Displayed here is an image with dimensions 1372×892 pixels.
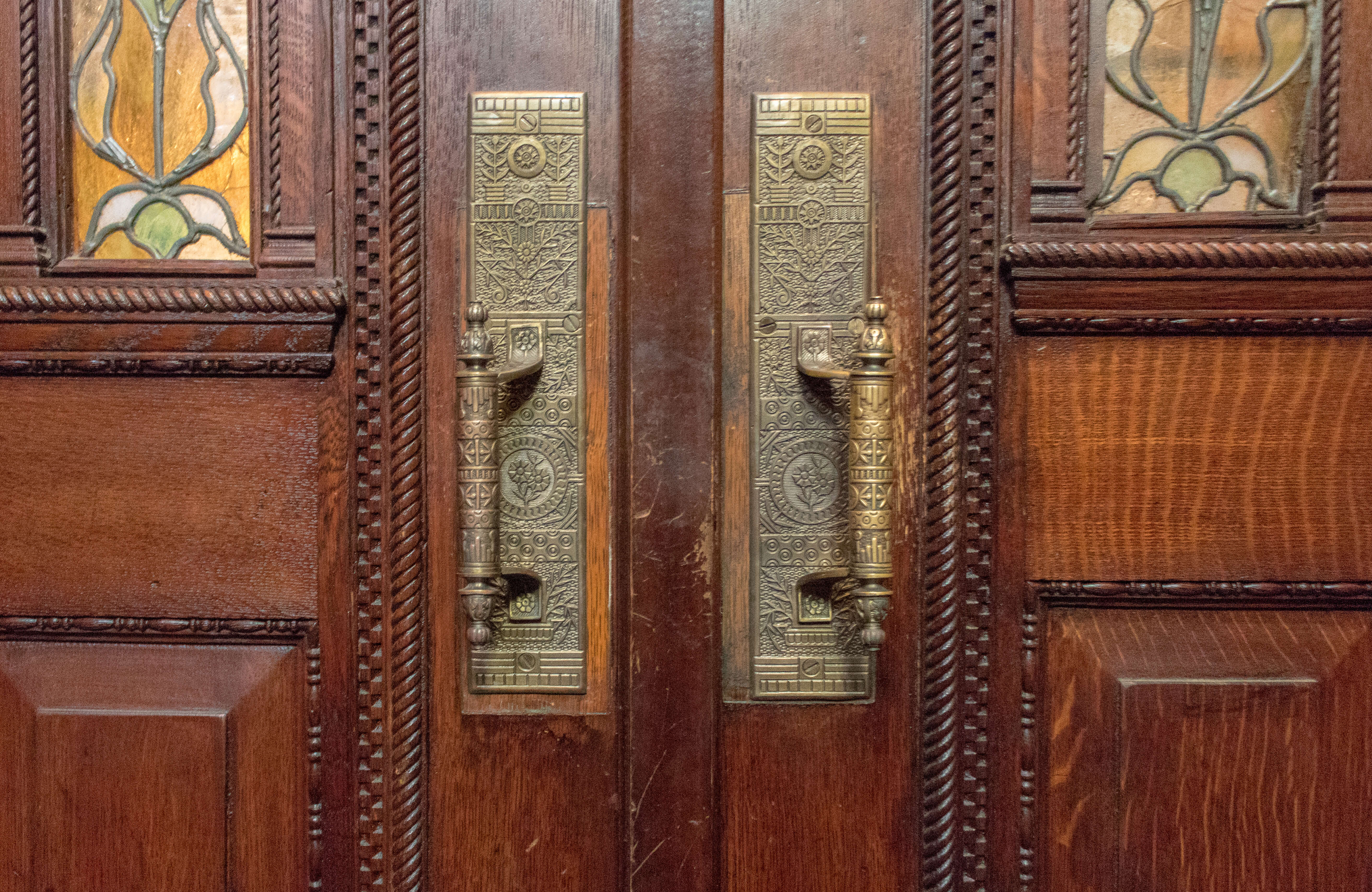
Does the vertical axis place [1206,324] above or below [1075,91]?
below

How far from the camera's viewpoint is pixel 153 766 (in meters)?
0.63

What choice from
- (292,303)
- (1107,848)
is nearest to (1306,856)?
(1107,848)

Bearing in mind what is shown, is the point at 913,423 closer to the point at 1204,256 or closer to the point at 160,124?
the point at 1204,256

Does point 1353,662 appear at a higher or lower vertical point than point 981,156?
lower

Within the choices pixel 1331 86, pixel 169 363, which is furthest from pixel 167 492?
pixel 1331 86

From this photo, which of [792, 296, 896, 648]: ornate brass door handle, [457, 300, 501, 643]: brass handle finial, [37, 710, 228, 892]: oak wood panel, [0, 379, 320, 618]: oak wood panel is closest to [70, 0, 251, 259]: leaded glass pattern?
[0, 379, 320, 618]: oak wood panel

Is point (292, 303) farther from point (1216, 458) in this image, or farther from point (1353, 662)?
point (1353, 662)

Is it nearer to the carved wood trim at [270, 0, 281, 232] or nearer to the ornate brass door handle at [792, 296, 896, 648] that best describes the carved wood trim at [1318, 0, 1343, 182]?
the ornate brass door handle at [792, 296, 896, 648]

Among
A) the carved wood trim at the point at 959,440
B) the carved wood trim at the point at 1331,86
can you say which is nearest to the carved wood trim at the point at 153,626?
the carved wood trim at the point at 959,440

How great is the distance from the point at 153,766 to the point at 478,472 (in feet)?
1.07

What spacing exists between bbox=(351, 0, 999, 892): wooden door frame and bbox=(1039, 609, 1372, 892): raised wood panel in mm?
80

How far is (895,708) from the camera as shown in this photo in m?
0.63

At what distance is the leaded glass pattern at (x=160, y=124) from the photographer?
0.63 m

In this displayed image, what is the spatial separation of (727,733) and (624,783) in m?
0.08
